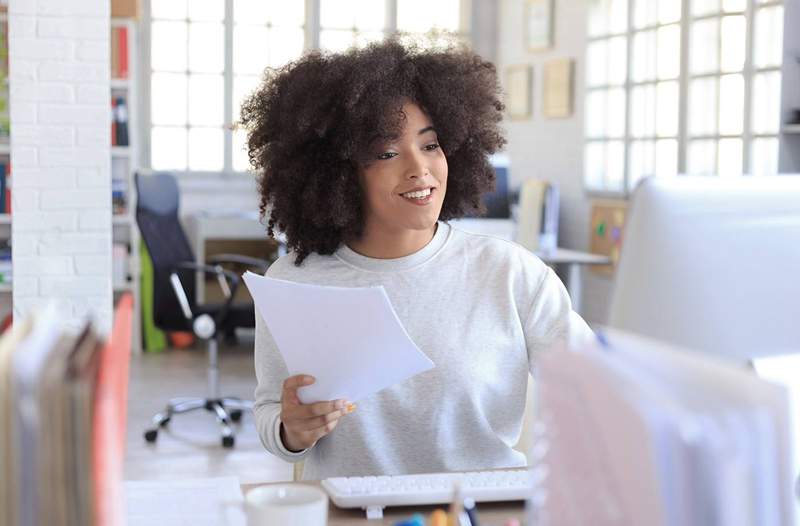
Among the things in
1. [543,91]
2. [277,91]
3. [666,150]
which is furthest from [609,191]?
[277,91]

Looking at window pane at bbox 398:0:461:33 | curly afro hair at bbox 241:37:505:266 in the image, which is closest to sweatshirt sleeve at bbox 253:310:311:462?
curly afro hair at bbox 241:37:505:266

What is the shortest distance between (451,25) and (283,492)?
7.25m

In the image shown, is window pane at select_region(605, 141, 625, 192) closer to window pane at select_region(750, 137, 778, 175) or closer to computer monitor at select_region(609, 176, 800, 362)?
window pane at select_region(750, 137, 778, 175)

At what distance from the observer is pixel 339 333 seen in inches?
50.2

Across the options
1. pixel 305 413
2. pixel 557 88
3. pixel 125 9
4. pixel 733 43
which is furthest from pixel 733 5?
pixel 305 413

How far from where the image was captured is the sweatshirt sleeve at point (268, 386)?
1.61 meters

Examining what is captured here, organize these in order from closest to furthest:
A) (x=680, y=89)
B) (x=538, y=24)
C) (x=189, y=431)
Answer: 1. (x=189, y=431)
2. (x=680, y=89)
3. (x=538, y=24)

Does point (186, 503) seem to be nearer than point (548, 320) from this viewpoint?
Yes

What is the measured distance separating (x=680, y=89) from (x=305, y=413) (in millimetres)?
4715

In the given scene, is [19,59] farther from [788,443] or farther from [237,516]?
[788,443]

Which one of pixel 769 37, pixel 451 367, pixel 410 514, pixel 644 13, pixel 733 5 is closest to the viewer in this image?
pixel 410 514

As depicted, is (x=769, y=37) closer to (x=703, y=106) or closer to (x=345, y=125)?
(x=703, y=106)

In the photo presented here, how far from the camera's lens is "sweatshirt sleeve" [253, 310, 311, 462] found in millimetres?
1614

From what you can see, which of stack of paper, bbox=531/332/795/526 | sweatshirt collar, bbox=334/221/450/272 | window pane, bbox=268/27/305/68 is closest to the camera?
stack of paper, bbox=531/332/795/526
